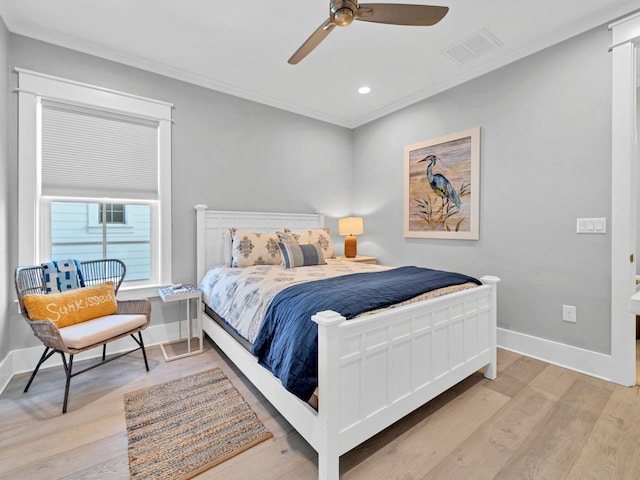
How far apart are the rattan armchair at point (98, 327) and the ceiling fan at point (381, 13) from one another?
239 centimetres

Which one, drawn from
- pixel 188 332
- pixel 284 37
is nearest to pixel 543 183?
pixel 284 37

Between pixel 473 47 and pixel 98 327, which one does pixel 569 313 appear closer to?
pixel 473 47

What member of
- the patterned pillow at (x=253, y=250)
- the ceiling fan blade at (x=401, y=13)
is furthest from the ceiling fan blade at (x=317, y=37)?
the patterned pillow at (x=253, y=250)

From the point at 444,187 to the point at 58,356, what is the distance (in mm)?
3990

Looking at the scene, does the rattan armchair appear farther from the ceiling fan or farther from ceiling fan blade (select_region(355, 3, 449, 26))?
ceiling fan blade (select_region(355, 3, 449, 26))

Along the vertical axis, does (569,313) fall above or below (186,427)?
above

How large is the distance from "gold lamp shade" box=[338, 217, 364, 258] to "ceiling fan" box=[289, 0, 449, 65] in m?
2.54

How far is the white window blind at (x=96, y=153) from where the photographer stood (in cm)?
248

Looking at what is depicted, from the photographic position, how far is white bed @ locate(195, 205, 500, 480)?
1295 millimetres

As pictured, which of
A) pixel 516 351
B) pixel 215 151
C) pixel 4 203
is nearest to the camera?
pixel 4 203

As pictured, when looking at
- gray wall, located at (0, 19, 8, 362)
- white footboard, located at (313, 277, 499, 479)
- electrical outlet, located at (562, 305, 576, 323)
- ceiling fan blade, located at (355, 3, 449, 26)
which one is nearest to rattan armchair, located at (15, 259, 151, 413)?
gray wall, located at (0, 19, 8, 362)

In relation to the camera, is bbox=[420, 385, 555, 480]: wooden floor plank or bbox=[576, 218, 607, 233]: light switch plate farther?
bbox=[576, 218, 607, 233]: light switch plate

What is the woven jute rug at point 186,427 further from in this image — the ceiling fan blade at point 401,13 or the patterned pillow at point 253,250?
the ceiling fan blade at point 401,13

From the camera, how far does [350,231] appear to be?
4.07 meters
